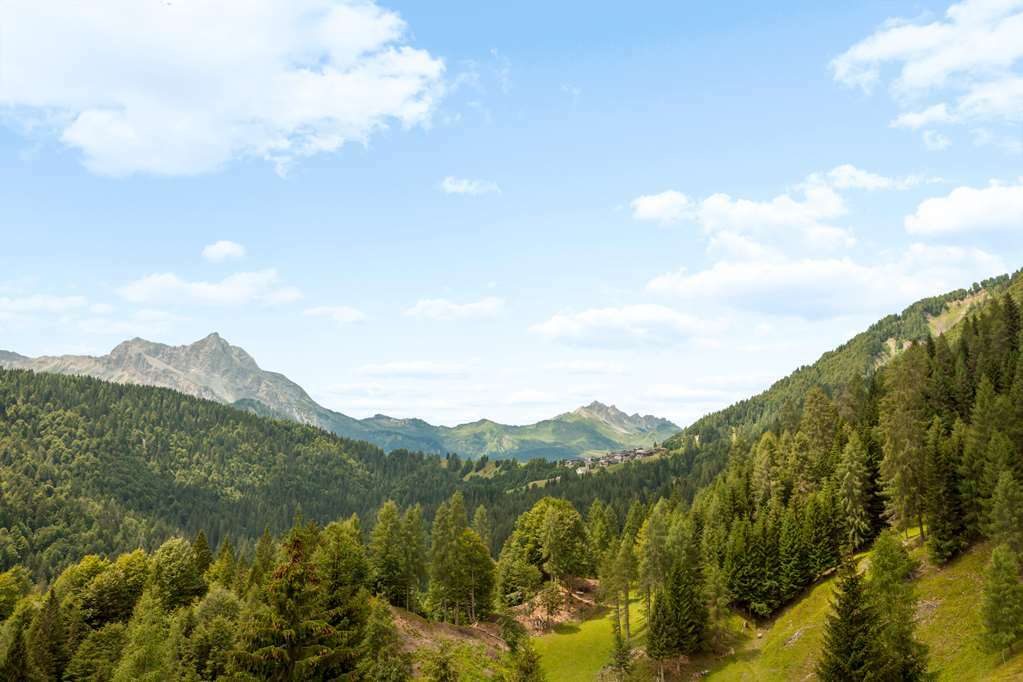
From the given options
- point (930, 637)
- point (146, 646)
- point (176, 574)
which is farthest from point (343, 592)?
point (930, 637)

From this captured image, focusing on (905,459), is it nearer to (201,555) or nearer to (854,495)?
(854,495)

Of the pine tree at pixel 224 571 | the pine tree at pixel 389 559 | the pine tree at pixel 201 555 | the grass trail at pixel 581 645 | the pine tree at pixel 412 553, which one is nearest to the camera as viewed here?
the grass trail at pixel 581 645

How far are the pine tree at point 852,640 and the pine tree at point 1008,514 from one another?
24857 millimetres

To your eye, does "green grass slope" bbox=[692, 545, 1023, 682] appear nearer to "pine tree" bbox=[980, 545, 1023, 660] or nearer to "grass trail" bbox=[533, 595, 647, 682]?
"pine tree" bbox=[980, 545, 1023, 660]

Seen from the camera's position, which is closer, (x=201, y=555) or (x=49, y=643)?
(x=49, y=643)

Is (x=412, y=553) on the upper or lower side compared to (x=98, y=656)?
upper

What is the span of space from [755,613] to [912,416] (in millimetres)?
32867

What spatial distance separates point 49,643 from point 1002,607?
9495 centimetres

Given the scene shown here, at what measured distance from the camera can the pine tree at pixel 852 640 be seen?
46156 mm

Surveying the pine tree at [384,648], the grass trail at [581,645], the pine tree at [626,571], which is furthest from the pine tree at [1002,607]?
the pine tree at [384,648]

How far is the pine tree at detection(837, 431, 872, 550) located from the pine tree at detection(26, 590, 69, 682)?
316 feet

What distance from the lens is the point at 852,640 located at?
46.9m

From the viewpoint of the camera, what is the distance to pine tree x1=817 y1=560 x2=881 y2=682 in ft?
151

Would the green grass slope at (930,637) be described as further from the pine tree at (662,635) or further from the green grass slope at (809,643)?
the pine tree at (662,635)
